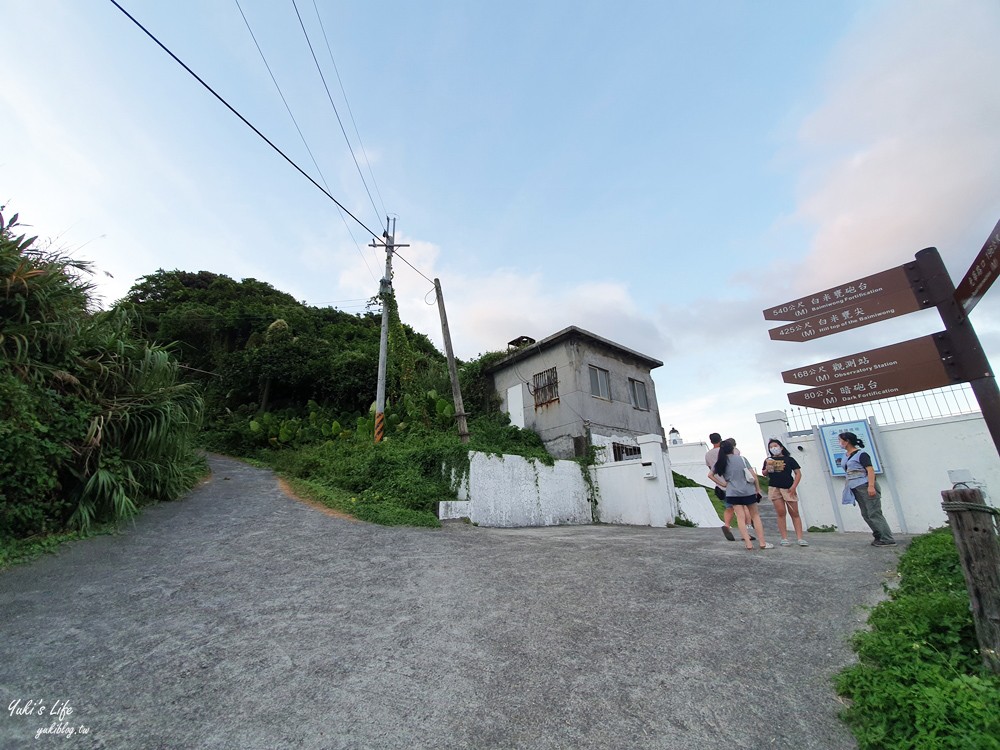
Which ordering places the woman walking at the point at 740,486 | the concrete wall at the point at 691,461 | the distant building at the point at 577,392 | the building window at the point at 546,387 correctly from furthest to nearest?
the concrete wall at the point at 691,461
the building window at the point at 546,387
the distant building at the point at 577,392
the woman walking at the point at 740,486

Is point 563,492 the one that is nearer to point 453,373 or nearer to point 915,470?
point 453,373

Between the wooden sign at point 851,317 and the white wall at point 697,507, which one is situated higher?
the wooden sign at point 851,317

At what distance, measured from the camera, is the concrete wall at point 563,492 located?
10367 millimetres

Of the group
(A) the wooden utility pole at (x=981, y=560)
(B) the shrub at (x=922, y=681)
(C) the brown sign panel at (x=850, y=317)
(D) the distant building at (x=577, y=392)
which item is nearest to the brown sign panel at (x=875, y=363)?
(C) the brown sign panel at (x=850, y=317)

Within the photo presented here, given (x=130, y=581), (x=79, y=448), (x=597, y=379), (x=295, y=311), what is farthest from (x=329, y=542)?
(x=295, y=311)

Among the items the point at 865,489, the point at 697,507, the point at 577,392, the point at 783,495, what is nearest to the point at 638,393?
the point at 577,392

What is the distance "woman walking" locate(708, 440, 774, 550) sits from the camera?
20.2 feet

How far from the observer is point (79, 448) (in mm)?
6059

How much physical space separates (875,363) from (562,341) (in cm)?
1136

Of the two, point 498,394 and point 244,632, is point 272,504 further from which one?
point 498,394

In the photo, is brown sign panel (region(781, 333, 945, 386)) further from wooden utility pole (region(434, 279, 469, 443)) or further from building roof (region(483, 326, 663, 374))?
building roof (region(483, 326, 663, 374))

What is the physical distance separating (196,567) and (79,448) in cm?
243

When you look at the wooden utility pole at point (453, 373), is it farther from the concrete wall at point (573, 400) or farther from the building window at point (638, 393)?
the building window at point (638, 393)

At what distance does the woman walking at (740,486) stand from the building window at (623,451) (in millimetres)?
8100
